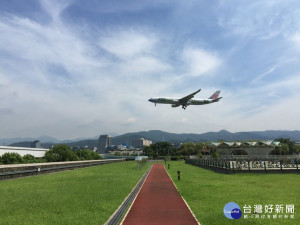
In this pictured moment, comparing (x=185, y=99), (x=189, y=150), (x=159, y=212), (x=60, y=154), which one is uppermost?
(x=185, y=99)

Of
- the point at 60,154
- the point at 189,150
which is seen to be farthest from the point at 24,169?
the point at 189,150

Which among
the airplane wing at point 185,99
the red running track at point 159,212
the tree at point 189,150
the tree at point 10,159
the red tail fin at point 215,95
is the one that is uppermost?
the red tail fin at point 215,95

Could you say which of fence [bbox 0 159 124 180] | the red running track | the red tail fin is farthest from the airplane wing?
the red running track

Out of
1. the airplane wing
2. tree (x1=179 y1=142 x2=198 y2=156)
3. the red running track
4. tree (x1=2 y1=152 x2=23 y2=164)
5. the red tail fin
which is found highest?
the red tail fin

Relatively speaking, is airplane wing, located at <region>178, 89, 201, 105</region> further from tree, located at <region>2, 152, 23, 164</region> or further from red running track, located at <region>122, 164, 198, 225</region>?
tree, located at <region>2, 152, 23, 164</region>

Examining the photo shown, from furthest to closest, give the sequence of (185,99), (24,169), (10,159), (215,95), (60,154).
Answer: (60,154)
(215,95)
(185,99)
(10,159)
(24,169)

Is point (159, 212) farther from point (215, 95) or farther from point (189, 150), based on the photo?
point (189, 150)

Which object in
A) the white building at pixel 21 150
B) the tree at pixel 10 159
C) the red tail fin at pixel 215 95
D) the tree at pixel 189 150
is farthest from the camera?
the tree at pixel 189 150

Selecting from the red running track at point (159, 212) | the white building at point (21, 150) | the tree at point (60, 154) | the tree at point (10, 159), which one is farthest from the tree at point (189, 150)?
the red running track at point (159, 212)

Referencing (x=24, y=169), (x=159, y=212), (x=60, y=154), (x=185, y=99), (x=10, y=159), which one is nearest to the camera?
(x=159, y=212)

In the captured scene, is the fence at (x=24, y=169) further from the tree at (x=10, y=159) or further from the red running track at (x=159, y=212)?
the red running track at (x=159, y=212)

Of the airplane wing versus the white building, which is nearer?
the airplane wing

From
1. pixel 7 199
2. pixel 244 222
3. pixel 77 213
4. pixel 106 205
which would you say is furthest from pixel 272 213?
pixel 7 199

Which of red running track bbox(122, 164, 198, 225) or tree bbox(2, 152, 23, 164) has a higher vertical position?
red running track bbox(122, 164, 198, 225)
